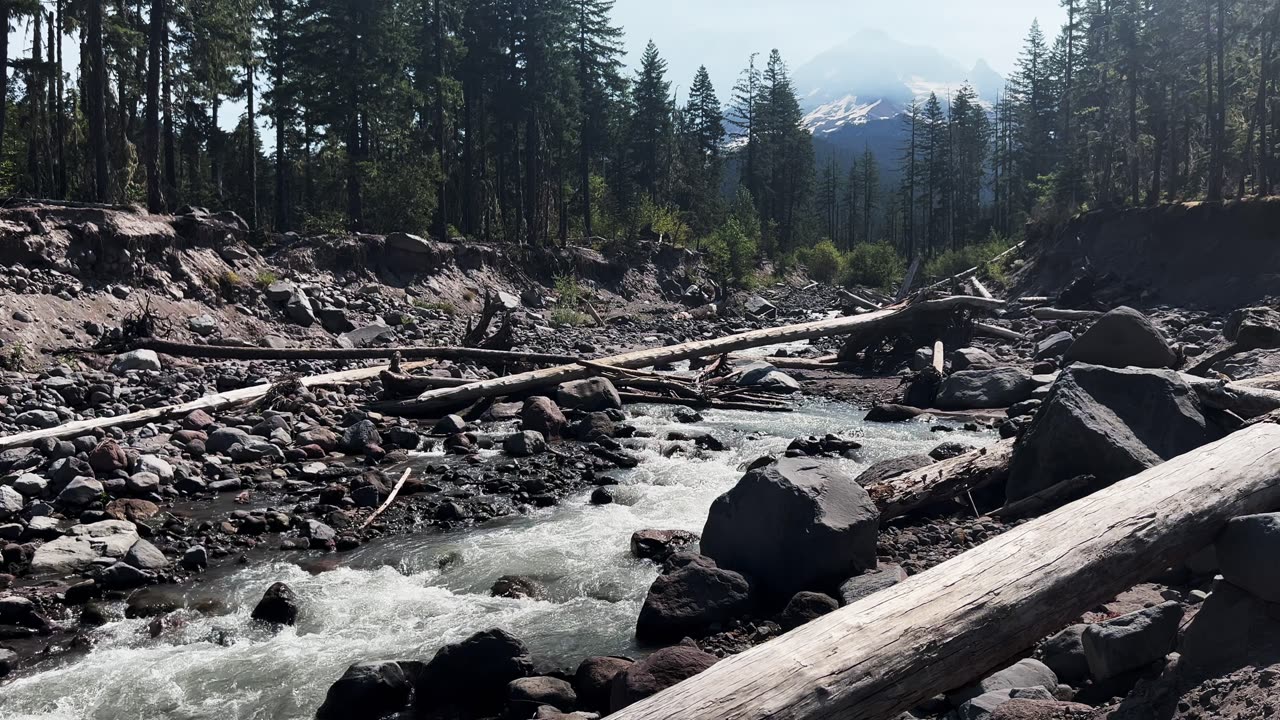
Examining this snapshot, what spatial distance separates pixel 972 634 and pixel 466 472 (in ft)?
28.1

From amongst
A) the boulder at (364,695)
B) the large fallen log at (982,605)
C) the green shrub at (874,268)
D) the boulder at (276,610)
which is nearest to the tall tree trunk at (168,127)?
the boulder at (276,610)

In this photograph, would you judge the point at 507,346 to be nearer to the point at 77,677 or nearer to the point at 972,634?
the point at 77,677

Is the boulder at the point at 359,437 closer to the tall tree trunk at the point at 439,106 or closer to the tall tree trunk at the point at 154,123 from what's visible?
the tall tree trunk at the point at 154,123

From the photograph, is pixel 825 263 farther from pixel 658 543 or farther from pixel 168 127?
pixel 658 543

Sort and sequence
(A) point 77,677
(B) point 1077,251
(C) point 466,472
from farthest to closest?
(B) point 1077,251, (C) point 466,472, (A) point 77,677

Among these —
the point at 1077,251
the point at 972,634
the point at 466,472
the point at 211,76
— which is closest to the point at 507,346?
the point at 466,472

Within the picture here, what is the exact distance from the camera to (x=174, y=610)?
721 cm

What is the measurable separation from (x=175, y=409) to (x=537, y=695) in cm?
953

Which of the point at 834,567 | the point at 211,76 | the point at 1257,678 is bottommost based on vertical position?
the point at 834,567

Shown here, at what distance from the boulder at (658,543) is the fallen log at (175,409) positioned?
7764 millimetres

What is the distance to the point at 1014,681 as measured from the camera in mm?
4652

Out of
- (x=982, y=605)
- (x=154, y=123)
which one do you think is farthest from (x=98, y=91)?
(x=982, y=605)

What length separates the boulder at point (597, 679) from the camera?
5.53 m

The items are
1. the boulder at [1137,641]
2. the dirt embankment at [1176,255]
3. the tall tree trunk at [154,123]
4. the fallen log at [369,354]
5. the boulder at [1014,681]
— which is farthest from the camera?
the dirt embankment at [1176,255]
